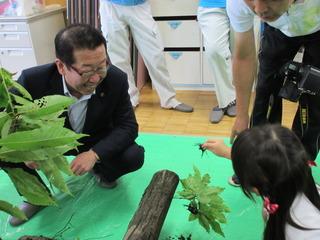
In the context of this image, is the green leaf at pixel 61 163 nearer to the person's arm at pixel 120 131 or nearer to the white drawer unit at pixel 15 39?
the person's arm at pixel 120 131

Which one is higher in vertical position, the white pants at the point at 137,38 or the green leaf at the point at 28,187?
the green leaf at the point at 28,187

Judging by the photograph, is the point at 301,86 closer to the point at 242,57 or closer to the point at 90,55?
the point at 242,57

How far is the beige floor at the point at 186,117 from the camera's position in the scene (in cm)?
238

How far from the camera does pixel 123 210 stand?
1.64m

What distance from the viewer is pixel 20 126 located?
76cm

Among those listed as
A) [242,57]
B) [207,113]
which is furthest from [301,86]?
[207,113]

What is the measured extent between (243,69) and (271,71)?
184 millimetres

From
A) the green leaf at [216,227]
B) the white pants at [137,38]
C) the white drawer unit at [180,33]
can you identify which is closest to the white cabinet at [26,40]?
the white pants at [137,38]

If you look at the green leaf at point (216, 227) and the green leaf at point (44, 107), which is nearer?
the green leaf at point (44, 107)

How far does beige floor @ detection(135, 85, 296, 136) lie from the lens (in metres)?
2.38

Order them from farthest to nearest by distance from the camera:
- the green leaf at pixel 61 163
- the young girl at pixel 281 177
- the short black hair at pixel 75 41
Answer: the short black hair at pixel 75 41, the young girl at pixel 281 177, the green leaf at pixel 61 163

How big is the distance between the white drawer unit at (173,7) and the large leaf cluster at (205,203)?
1.74m

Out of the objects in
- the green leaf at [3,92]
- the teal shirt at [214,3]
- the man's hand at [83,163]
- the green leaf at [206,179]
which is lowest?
the man's hand at [83,163]

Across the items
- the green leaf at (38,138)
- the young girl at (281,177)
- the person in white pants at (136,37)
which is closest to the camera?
the green leaf at (38,138)
